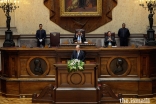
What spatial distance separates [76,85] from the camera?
1185 cm

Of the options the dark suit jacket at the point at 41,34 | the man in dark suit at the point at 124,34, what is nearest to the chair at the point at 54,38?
the dark suit jacket at the point at 41,34

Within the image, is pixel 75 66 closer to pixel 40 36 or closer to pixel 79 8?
pixel 40 36

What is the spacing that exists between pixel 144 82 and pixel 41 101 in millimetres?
3669

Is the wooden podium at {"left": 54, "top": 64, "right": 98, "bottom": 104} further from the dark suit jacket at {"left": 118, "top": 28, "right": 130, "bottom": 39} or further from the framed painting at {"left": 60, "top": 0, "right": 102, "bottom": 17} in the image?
the framed painting at {"left": 60, "top": 0, "right": 102, "bottom": 17}

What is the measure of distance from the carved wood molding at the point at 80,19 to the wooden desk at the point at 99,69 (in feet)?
13.3

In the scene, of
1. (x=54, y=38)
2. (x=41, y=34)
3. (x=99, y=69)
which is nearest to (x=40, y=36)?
(x=41, y=34)

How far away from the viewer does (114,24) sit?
58.3ft

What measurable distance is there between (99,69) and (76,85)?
212cm

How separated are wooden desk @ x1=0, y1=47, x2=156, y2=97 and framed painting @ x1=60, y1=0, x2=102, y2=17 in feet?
13.1

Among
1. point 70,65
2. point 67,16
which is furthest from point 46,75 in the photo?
point 67,16

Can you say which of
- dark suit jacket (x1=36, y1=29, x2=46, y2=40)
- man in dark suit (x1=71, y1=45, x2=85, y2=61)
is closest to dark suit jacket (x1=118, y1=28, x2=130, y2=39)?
dark suit jacket (x1=36, y1=29, x2=46, y2=40)

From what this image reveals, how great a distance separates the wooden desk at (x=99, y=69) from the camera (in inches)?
535

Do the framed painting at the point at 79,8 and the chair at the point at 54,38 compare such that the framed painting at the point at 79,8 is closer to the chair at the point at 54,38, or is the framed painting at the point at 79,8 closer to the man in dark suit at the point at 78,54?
the chair at the point at 54,38

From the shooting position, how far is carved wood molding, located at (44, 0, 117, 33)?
17656 millimetres
